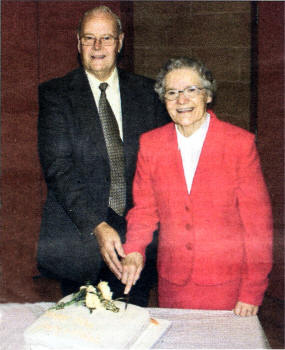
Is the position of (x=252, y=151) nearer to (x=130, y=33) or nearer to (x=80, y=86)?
(x=80, y=86)

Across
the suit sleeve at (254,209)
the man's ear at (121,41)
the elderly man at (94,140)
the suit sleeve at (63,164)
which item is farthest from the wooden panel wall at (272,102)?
the suit sleeve at (63,164)

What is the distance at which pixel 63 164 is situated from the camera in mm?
1841

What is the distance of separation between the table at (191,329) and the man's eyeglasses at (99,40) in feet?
3.37

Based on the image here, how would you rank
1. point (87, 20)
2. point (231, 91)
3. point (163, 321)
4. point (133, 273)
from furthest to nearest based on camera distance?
point (231, 91)
point (87, 20)
point (133, 273)
point (163, 321)

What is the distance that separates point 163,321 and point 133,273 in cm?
30

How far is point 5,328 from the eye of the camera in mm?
1307

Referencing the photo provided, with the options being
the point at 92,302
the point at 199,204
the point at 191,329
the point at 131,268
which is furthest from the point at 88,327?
the point at 199,204

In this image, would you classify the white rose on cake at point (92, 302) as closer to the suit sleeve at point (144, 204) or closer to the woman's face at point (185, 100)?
the suit sleeve at point (144, 204)

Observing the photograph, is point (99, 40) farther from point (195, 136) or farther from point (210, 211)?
point (210, 211)

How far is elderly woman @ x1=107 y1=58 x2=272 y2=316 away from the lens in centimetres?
161

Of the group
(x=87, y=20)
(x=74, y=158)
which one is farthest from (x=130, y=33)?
(x=74, y=158)

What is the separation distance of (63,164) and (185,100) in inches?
23.1

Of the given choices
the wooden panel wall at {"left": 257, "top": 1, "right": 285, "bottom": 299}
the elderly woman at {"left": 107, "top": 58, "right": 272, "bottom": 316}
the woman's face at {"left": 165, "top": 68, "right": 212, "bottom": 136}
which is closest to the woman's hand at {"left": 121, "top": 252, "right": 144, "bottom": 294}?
the elderly woman at {"left": 107, "top": 58, "right": 272, "bottom": 316}

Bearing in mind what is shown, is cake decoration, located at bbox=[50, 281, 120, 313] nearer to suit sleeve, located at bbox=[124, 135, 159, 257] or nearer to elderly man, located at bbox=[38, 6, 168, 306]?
suit sleeve, located at bbox=[124, 135, 159, 257]
